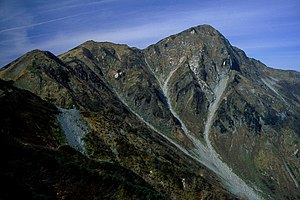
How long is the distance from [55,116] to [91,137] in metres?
19.7

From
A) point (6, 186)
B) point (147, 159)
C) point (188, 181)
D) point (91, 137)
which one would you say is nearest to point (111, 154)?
point (91, 137)

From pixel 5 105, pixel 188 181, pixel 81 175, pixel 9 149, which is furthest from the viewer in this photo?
pixel 188 181

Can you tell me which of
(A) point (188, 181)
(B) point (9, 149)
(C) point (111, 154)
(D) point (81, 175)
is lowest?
(A) point (188, 181)

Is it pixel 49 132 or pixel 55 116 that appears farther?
pixel 55 116

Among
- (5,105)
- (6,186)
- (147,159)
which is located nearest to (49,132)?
(5,105)

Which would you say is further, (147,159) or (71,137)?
(147,159)

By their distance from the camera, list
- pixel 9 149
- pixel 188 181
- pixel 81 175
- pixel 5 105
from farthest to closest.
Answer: pixel 188 181 < pixel 5 105 < pixel 81 175 < pixel 9 149

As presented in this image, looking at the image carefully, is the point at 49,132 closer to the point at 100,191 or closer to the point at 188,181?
the point at 188,181

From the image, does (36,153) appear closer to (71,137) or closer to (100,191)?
(100,191)

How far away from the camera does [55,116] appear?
5340 inches

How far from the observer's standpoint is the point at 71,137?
388ft

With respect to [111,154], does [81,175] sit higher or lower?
higher

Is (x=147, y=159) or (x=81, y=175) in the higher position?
(x=81, y=175)

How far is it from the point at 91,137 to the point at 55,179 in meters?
85.0
